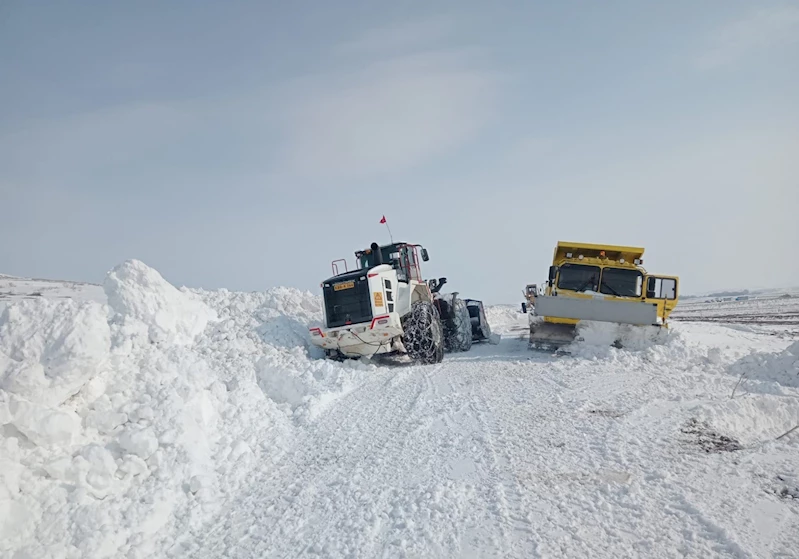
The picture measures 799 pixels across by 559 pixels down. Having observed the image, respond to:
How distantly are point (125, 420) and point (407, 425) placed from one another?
3215 mm

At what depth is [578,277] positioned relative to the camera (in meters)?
13.1

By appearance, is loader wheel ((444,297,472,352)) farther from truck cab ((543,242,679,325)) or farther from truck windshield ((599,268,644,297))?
truck windshield ((599,268,644,297))

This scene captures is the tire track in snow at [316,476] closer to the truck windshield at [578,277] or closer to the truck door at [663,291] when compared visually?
the truck windshield at [578,277]

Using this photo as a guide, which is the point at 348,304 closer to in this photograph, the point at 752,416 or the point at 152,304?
the point at 152,304

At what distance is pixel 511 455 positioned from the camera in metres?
5.37

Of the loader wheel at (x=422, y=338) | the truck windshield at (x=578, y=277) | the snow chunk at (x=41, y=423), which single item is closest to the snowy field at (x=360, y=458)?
the snow chunk at (x=41, y=423)

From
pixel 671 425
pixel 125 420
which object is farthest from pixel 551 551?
pixel 125 420

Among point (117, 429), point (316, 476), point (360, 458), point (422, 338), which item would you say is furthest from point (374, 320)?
point (117, 429)

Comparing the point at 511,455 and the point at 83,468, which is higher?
the point at 83,468

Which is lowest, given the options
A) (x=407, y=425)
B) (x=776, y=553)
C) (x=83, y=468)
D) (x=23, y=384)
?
(x=407, y=425)

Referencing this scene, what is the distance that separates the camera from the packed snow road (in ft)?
12.2

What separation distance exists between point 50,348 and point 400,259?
348 inches

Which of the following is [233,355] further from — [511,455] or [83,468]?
[511,455]

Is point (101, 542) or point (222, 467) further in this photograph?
point (222, 467)
